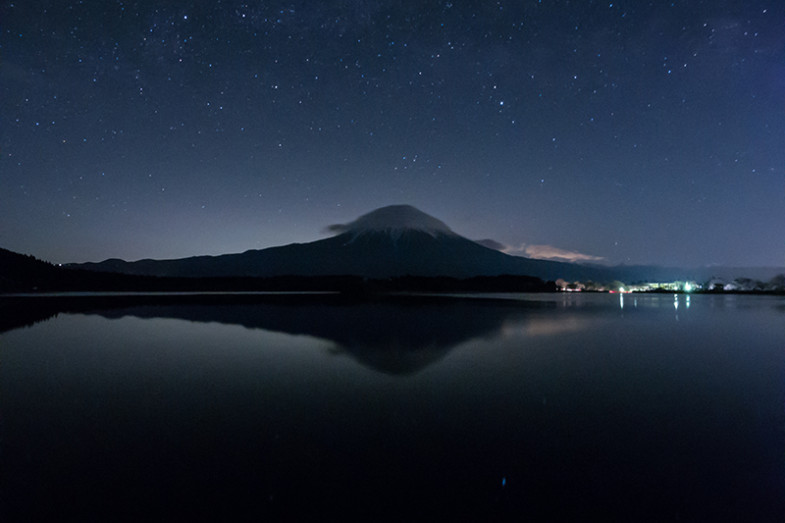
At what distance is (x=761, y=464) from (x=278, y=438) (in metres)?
5.52

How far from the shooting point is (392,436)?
213 inches

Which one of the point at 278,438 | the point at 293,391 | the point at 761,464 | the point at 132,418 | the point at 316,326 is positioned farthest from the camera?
the point at 316,326

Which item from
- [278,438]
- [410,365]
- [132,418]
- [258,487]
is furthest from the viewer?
[410,365]

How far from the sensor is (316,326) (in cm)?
1862

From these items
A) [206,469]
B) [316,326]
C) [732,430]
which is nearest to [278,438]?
[206,469]

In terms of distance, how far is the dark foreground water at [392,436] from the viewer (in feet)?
12.5

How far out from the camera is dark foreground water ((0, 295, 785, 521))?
12.5 feet

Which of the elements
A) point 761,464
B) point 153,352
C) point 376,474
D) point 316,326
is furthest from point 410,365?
point 316,326

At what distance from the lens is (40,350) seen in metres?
11.9

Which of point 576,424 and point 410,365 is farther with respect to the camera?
point 410,365

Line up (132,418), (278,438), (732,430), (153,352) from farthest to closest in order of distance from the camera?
1. (153,352)
2. (132,418)
3. (732,430)
4. (278,438)

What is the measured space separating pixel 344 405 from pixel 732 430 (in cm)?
547

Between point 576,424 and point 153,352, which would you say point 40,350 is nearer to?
point 153,352

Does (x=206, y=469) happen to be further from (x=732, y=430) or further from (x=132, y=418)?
(x=732, y=430)
